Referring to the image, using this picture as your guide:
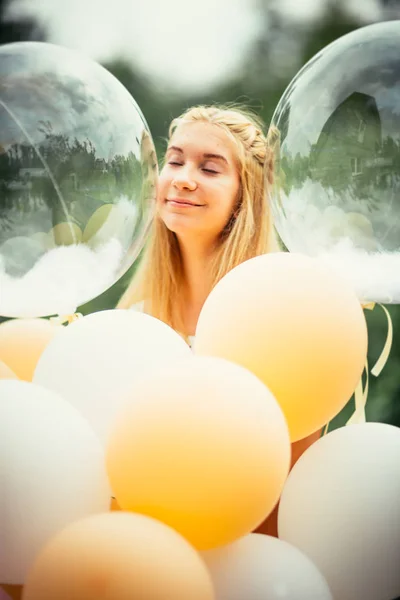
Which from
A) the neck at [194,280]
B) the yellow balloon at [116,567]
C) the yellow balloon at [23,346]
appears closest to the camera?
the yellow balloon at [116,567]

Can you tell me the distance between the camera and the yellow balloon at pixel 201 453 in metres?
0.92

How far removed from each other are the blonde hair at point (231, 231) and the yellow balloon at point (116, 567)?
2.65 ft

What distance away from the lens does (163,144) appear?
178cm

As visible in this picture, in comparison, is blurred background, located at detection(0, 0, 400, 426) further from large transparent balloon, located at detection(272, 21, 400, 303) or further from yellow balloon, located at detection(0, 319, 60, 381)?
yellow balloon, located at detection(0, 319, 60, 381)

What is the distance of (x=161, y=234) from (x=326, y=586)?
951mm

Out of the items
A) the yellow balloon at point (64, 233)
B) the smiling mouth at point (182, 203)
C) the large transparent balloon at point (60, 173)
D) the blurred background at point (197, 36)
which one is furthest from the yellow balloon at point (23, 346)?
the blurred background at point (197, 36)

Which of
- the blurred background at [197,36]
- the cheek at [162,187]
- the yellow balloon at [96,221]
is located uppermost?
the blurred background at [197,36]

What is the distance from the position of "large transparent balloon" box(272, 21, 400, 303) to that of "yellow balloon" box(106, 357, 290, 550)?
482 mm

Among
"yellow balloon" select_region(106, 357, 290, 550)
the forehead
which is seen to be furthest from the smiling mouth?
"yellow balloon" select_region(106, 357, 290, 550)

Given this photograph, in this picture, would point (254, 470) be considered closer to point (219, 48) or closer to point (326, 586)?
point (326, 586)

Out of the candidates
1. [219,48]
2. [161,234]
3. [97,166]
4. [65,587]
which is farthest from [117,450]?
[219,48]

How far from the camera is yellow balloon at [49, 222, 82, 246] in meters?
1.34

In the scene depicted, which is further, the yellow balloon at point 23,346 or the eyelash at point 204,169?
the eyelash at point 204,169

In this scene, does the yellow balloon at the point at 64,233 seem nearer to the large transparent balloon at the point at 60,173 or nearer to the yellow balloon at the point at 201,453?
the large transparent balloon at the point at 60,173
